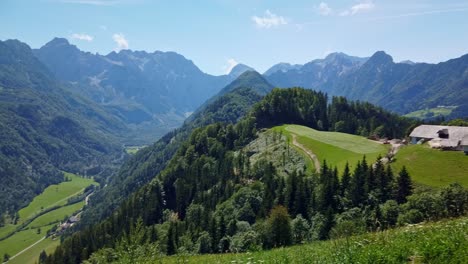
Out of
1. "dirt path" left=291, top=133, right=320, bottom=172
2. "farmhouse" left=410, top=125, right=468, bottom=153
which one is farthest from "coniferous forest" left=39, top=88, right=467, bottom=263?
"farmhouse" left=410, top=125, right=468, bottom=153

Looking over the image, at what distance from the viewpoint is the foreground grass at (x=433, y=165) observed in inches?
3615

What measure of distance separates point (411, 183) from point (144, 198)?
13360 cm

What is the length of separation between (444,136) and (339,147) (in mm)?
37027

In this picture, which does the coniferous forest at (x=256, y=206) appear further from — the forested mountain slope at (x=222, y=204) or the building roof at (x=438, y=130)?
the building roof at (x=438, y=130)

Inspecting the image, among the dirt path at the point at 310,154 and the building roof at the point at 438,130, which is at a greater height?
the building roof at the point at 438,130

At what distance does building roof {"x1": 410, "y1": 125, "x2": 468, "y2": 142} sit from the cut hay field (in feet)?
47.6

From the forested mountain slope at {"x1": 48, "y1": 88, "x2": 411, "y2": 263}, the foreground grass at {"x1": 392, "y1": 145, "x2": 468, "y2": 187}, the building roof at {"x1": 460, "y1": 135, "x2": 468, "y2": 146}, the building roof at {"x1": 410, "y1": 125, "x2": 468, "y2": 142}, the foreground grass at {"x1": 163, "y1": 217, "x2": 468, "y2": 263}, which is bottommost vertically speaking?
the forested mountain slope at {"x1": 48, "y1": 88, "x2": 411, "y2": 263}

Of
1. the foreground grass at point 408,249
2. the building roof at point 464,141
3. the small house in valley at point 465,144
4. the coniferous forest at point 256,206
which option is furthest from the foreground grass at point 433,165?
the foreground grass at point 408,249

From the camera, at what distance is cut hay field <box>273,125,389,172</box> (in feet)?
432

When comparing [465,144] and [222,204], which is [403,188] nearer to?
[465,144]

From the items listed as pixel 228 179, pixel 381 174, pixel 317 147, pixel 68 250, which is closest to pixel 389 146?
pixel 317 147

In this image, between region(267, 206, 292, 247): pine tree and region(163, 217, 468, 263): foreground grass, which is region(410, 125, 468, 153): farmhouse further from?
region(163, 217, 468, 263): foreground grass

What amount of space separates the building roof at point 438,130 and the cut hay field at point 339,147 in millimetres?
14522

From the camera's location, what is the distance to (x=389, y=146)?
142500 mm
